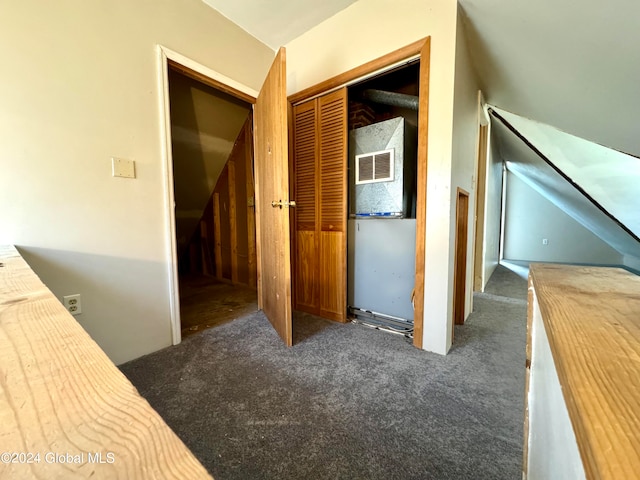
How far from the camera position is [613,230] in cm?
387

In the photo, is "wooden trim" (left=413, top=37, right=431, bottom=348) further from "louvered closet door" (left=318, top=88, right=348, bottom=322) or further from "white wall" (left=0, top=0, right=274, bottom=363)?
"white wall" (left=0, top=0, right=274, bottom=363)

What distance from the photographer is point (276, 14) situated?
2.04 m

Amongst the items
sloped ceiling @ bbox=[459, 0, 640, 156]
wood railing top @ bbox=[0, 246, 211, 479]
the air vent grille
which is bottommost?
wood railing top @ bbox=[0, 246, 211, 479]

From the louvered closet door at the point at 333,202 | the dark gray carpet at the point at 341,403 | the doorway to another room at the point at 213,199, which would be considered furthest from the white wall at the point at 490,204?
the doorway to another room at the point at 213,199

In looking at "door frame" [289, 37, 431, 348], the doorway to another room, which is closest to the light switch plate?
the doorway to another room

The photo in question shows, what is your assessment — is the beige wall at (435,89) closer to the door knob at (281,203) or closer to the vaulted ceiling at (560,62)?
the vaulted ceiling at (560,62)

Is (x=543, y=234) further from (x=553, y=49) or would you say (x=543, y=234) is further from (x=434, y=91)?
(x=434, y=91)

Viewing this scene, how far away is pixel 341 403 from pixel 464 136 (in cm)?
210

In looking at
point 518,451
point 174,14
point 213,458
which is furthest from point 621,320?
point 174,14

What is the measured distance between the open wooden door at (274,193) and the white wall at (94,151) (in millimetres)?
669

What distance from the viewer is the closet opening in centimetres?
199

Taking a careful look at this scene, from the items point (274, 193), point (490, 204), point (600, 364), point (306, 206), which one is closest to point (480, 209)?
point (490, 204)

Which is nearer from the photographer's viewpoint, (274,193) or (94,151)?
(94,151)

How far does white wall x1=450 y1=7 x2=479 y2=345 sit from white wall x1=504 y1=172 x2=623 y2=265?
16.7ft
